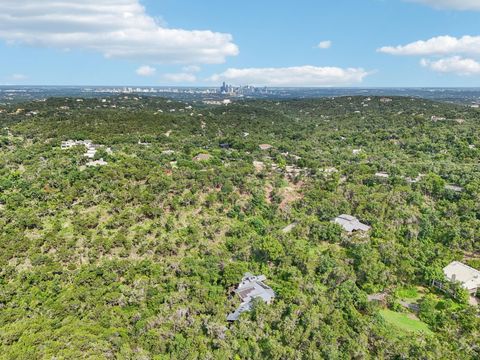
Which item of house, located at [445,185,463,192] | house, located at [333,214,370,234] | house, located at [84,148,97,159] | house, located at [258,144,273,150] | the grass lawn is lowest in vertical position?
the grass lawn

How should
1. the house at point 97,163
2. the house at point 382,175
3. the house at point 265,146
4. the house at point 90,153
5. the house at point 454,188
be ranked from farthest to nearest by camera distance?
1. the house at point 265,146
2. the house at point 90,153
3. the house at point 382,175
4. the house at point 97,163
5. the house at point 454,188

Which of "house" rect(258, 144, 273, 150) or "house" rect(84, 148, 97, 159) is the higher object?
"house" rect(84, 148, 97, 159)

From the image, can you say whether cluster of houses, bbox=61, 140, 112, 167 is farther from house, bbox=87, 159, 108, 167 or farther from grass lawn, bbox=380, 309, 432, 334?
grass lawn, bbox=380, 309, 432, 334

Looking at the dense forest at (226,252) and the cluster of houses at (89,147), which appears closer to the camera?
the dense forest at (226,252)

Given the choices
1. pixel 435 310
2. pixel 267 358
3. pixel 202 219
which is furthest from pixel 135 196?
pixel 435 310

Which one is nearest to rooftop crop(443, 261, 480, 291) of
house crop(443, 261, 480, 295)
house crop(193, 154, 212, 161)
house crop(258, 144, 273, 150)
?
house crop(443, 261, 480, 295)

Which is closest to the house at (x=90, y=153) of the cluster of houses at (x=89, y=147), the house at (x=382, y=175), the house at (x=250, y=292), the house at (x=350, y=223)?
the cluster of houses at (x=89, y=147)

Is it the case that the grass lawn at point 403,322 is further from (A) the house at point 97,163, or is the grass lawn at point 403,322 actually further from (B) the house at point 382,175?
(A) the house at point 97,163

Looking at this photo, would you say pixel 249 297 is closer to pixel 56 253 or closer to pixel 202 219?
pixel 202 219

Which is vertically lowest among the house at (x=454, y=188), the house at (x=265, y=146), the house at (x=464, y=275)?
the house at (x=464, y=275)
